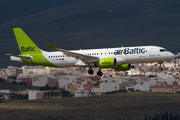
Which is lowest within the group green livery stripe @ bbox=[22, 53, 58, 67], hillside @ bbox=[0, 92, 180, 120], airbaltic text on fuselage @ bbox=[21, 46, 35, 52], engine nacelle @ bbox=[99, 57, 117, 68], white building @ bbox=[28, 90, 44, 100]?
hillside @ bbox=[0, 92, 180, 120]

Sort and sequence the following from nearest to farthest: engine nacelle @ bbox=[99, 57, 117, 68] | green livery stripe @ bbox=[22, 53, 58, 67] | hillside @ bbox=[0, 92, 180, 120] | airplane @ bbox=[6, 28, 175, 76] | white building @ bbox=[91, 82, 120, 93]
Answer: engine nacelle @ bbox=[99, 57, 117, 68]
airplane @ bbox=[6, 28, 175, 76]
green livery stripe @ bbox=[22, 53, 58, 67]
hillside @ bbox=[0, 92, 180, 120]
white building @ bbox=[91, 82, 120, 93]

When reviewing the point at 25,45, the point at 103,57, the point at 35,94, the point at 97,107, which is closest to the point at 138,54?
the point at 103,57

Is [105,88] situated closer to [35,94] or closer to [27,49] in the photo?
[35,94]

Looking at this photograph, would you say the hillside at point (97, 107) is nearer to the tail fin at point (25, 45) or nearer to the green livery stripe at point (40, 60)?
the tail fin at point (25, 45)

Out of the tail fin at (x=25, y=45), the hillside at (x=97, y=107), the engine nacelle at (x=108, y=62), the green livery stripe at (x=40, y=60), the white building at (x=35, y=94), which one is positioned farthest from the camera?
the white building at (x=35, y=94)

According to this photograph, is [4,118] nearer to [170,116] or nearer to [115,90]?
[170,116]

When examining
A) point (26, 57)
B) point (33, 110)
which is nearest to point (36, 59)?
point (26, 57)

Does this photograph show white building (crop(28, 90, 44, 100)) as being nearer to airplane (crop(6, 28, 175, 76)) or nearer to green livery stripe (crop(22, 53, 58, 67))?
green livery stripe (crop(22, 53, 58, 67))

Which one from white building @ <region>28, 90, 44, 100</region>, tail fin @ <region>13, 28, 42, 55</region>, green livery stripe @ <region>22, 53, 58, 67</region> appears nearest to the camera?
green livery stripe @ <region>22, 53, 58, 67</region>

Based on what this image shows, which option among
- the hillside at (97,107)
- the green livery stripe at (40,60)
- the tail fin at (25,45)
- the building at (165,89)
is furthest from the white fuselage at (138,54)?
the building at (165,89)

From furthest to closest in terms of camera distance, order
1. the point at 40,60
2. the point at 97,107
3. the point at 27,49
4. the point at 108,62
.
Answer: the point at 97,107 → the point at 27,49 → the point at 40,60 → the point at 108,62

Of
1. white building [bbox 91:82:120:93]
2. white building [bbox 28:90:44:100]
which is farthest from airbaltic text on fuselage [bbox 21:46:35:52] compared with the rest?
white building [bbox 91:82:120:93]

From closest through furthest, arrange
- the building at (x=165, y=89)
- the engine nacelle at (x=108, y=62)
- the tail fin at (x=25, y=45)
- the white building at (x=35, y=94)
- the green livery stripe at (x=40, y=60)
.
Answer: the engine nacelle at (x=108, y=62) < the green livery stripe at (x=40, y=60) < the tail fin at (x=25, y=45) < the white building at (x=35, y=94) < the building at (x=165, y=89)

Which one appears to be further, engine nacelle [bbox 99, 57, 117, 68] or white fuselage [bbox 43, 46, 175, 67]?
white fuselage [bbox 43, 46, 175, 67]
